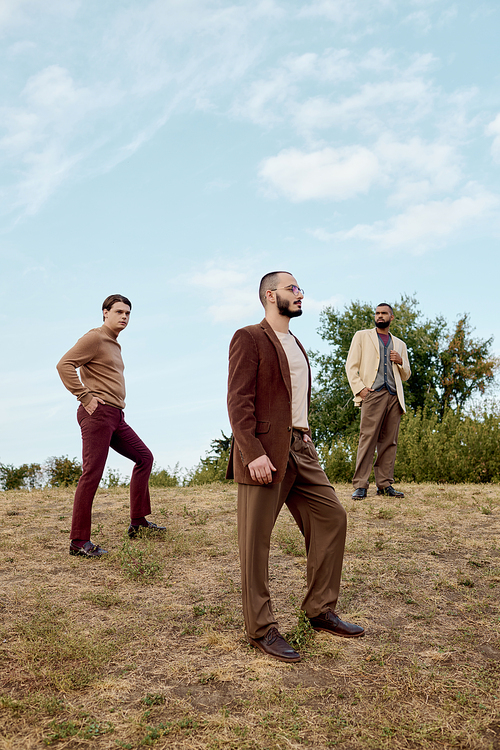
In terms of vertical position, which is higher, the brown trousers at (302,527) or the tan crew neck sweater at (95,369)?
the tan crew neck sweater at (95,369)

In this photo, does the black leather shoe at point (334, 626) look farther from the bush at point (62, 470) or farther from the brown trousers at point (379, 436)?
the bush at point (62, 470)

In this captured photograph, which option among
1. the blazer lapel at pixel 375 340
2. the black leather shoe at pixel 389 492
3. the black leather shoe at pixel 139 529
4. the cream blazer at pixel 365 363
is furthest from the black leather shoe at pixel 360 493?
the black leather shoe at pixel 139 529

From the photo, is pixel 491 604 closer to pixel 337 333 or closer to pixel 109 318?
pixel 109 318

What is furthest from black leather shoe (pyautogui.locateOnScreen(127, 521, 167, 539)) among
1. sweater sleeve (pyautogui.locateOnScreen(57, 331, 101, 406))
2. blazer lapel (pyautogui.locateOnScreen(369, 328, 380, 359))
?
blazer lapel (pyautogui.locateOnScreen(369, 328, 380, 359))

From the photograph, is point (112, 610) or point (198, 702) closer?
point (198, 702)

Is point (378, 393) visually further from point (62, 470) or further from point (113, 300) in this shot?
point (62, 470)

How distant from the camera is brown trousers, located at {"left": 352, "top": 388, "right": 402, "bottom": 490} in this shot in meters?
8.57

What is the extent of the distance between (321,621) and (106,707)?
1483 mm

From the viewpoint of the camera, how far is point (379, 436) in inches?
347

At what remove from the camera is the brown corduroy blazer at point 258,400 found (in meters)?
3.54

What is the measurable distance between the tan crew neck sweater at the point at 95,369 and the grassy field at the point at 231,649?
1.57 metres

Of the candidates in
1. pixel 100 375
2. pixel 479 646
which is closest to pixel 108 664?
pixel 479 646

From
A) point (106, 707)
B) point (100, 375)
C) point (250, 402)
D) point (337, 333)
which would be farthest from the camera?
point (337, 333)

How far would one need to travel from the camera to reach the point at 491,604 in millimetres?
4680
